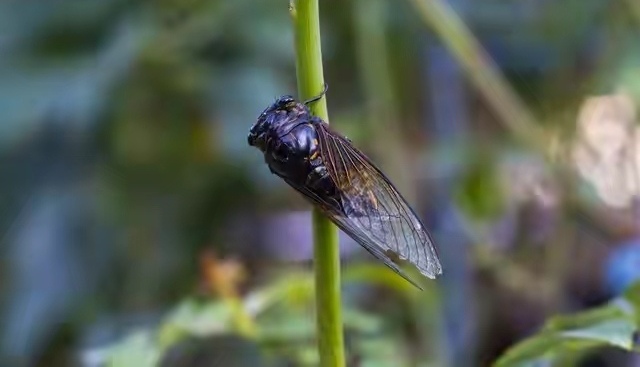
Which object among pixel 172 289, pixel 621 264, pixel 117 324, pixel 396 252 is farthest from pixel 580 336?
pixel 172 289

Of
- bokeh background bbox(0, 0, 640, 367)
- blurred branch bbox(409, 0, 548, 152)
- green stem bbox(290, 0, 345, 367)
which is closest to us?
green stem bbox(290, 0, 345, 367)

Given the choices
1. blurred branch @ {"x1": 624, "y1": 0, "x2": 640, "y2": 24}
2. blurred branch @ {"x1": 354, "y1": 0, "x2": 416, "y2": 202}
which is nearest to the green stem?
blurred branch @ {"x1": 354, "y1": 0, "x2": 416, "y2": 202}

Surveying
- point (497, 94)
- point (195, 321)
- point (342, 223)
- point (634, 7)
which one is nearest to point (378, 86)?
point (497, 94)

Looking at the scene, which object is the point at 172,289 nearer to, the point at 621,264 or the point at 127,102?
the point at 127,102

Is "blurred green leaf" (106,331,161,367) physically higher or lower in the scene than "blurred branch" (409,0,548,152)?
lower

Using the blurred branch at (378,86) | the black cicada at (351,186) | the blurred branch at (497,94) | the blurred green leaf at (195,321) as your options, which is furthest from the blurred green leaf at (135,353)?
the blurred branch at (378,86)

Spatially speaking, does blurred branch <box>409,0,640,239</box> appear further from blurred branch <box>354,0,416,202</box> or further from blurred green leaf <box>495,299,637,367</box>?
blurred green leaf <box>495,299,637,367</box>
